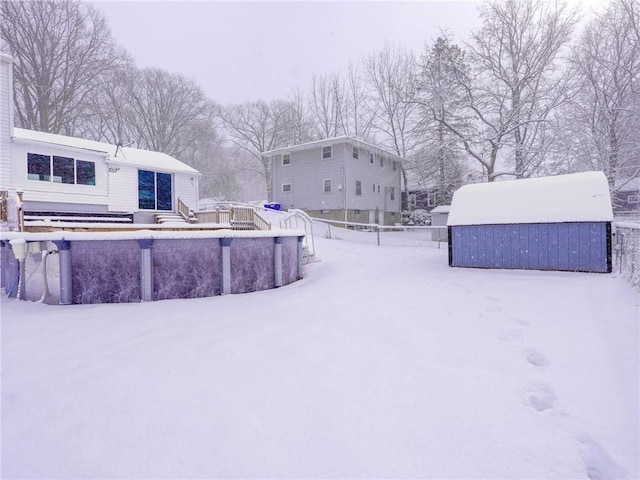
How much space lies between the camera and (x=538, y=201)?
8484 mm

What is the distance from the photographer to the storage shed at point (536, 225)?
7.69 meters

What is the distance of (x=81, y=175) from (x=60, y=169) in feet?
2.57

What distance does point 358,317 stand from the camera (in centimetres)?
480

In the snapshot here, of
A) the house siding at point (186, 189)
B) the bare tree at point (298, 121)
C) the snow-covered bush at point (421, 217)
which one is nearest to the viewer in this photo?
the house siding at point (186, 189)

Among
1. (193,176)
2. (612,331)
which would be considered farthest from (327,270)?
(193,176)

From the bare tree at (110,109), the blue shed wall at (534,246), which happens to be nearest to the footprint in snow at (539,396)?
the blue shed wall at (534,246)

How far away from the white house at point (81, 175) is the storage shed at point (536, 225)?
47.5 feet

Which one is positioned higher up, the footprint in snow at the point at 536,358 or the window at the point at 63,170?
the window at the point at 63,170

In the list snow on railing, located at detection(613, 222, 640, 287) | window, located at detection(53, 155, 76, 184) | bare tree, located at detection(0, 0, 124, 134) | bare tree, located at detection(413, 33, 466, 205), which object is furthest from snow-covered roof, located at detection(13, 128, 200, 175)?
snow on railing, located at detection(613, 222, 640, 287)

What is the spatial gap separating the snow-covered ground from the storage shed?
2.74 meters

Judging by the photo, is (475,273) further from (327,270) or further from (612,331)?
(612,331)

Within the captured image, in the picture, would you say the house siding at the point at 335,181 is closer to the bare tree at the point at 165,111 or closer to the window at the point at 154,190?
the window at the point at 154,190

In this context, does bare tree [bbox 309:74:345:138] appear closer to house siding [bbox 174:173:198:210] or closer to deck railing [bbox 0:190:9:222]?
house siding [bbox 174:173:198:210]

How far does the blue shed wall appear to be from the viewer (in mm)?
7637
